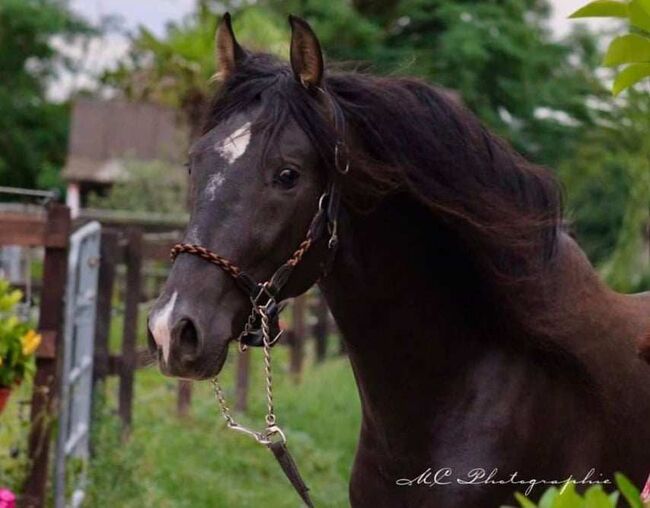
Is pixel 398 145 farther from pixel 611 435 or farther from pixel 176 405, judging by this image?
pixel 176 405

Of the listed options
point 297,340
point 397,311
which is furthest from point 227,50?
point 297,340

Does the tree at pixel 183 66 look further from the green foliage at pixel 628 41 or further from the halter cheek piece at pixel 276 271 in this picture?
the green foliage at pixel 628 41

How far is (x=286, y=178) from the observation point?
11.9 ft

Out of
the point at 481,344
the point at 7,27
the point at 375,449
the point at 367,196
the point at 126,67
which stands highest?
the point at 7,27

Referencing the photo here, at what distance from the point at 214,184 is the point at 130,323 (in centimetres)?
525

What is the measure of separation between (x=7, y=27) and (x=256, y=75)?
37073mm

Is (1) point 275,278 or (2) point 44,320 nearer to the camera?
(1) point 275,278

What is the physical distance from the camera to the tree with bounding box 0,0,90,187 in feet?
128

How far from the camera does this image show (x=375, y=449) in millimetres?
3953

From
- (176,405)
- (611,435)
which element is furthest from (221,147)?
(176,405)

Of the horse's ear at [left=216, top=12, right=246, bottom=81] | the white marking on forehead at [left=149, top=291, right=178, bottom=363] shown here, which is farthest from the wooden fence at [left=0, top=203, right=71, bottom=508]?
the white marking on forehead at [left=149, top=291, right=178, bottom=363]

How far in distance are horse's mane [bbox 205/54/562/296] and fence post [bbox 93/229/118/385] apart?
4.02m

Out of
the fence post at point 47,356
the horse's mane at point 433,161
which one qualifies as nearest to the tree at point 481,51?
the fence post at point 47,356

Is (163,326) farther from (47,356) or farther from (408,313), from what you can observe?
(47,356)
